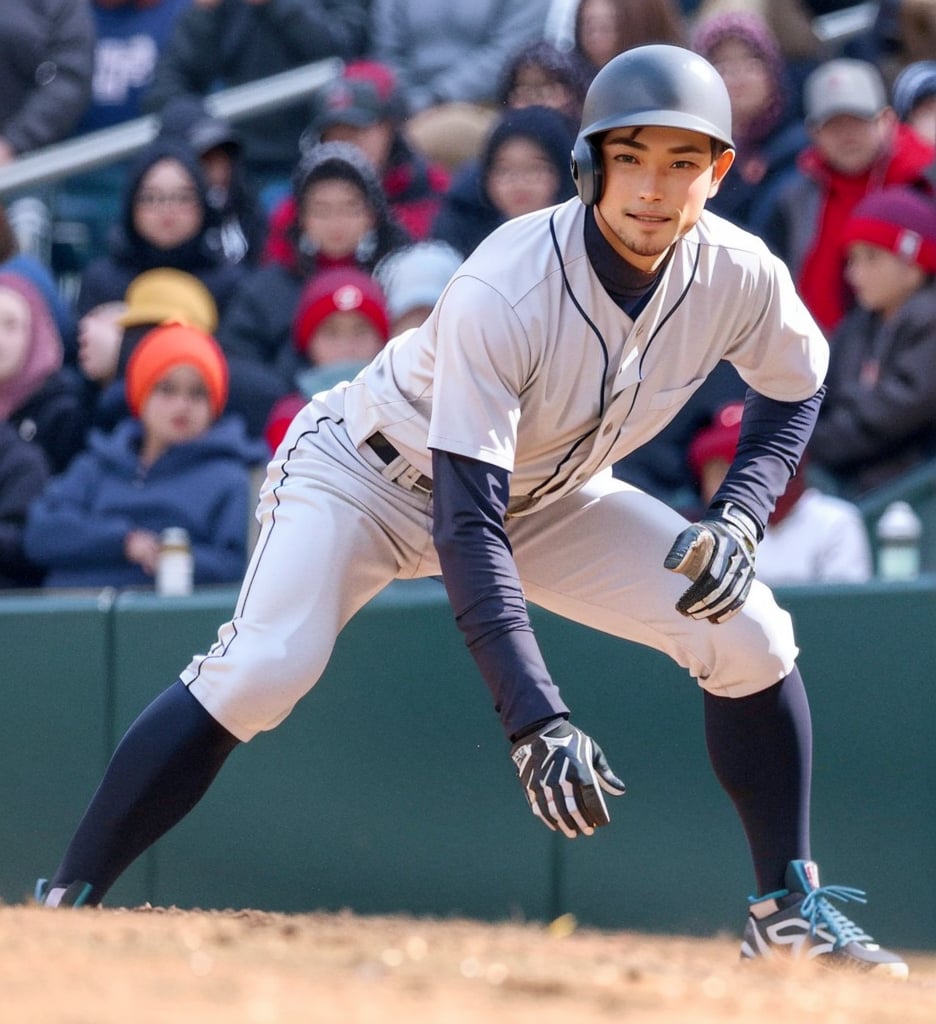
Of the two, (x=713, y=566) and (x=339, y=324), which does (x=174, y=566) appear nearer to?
(x=339, y=324)

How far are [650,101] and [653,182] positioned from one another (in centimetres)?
14

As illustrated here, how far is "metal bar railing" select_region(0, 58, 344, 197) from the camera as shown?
8.07 metres

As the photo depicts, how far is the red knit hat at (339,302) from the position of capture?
259 inches

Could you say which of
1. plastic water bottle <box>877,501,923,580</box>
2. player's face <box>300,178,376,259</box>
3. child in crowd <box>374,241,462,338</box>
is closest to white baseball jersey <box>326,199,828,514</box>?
plastic water bottle <box>877,501,923,580</box>

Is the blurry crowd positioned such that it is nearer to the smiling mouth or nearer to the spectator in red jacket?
the spectator in red jacket

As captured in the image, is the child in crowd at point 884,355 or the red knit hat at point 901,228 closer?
the child in crowd at point 884,355

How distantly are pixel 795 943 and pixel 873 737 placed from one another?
157cm

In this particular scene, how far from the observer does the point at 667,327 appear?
3.80 meters

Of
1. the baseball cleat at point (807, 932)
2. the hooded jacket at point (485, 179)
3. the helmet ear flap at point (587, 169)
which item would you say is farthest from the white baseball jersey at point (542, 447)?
the hooded jacket at point (485, 179)

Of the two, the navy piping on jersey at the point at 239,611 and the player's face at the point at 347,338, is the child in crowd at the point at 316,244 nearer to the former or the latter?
the player's face at the point at 347,338

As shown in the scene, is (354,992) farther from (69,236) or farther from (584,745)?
(69,236)

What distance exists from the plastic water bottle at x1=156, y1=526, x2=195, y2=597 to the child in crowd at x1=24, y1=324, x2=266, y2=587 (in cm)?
17

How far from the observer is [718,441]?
6.09 m

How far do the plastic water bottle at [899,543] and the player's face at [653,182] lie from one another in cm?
237
